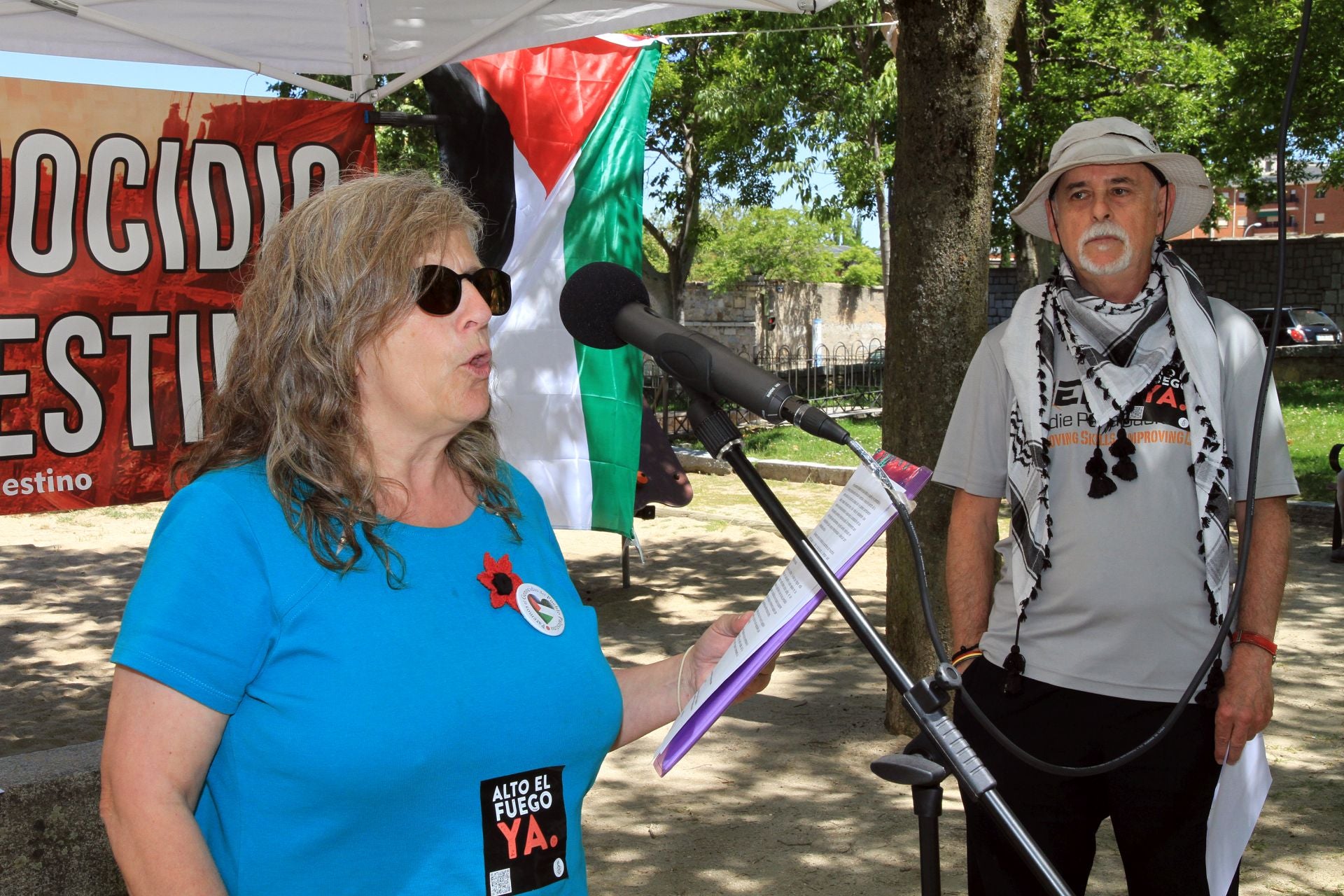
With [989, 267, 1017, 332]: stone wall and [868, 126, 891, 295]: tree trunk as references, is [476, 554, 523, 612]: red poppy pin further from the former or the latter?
[989, 267, 1017, 332]: stone wall

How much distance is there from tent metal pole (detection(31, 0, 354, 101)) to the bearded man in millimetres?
2881

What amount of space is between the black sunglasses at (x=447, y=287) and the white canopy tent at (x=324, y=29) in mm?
2844

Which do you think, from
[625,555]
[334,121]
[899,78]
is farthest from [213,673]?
[625,555]

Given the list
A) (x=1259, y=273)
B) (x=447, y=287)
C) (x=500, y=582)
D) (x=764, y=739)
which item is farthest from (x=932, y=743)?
(x=1259, y=273)

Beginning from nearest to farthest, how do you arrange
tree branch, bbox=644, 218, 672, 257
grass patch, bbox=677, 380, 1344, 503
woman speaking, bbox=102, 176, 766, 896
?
woman speaking, bbox=102, 176, 766, 896
grass patch, bbox=677, 380, 1344, 503
tree branch, bbox=644, 218, 672, 257

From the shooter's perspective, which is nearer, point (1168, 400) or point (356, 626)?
point (356, 626)

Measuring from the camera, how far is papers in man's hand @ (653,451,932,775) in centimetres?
136

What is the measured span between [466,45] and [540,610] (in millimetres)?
3339

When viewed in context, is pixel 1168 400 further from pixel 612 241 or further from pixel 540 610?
pixel 612 241

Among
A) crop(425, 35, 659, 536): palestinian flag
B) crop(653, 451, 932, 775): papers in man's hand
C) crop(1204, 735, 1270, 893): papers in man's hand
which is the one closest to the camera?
crop(653, 451, 932, 775): papers in man's hand

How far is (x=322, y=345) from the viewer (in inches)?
67.3

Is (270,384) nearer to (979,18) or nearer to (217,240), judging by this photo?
(217,240)

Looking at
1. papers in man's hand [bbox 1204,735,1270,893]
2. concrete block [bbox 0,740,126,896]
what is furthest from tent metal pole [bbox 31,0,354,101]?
papers in man's hand [bbox 1204,735,1270,893]

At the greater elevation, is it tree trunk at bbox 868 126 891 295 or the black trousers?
tree trunk at bbox 868 126 891 295
